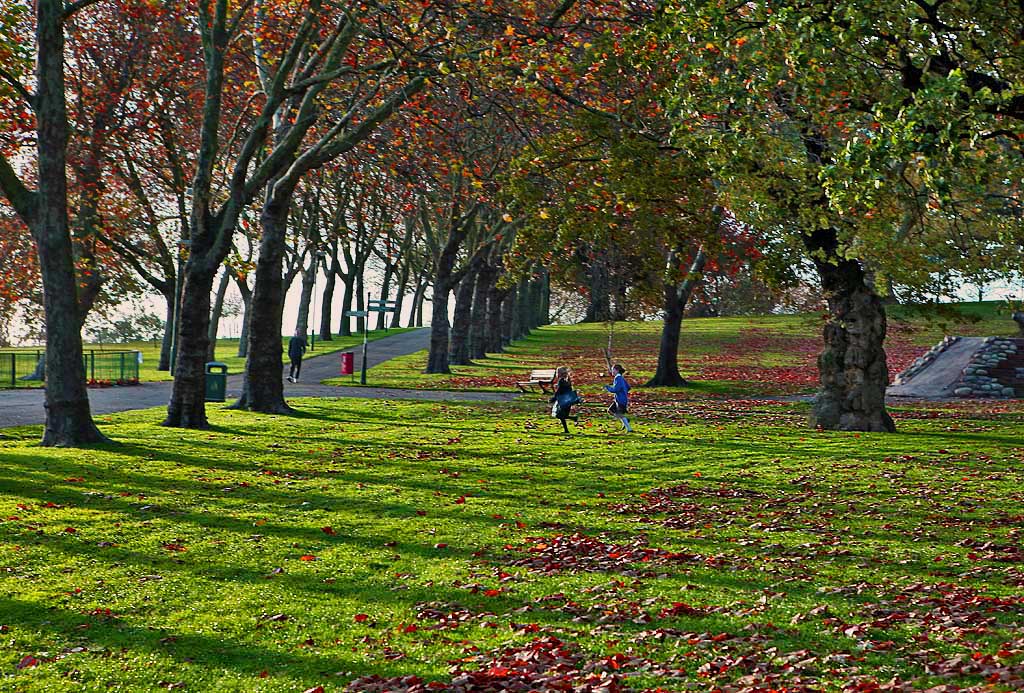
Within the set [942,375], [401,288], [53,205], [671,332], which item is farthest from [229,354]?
[53,205]

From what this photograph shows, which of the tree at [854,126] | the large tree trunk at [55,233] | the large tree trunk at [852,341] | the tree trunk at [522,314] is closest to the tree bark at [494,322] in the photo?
the tree trunk at [522,314]

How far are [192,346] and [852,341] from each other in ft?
48.6

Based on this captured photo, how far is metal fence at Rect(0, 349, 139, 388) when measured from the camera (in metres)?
37.2

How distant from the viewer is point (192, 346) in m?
22.9

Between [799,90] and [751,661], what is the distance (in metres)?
14.2

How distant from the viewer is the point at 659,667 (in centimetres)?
745

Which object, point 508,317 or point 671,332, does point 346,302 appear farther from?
point 671,332

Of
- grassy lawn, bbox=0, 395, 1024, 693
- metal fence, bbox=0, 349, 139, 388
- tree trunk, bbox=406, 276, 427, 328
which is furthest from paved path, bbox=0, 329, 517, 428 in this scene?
Answer: tree trunk, bbox=406, 276, 427, 328

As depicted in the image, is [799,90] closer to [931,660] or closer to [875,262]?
[875,262]

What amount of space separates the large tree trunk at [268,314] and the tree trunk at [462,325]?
22.3 metres

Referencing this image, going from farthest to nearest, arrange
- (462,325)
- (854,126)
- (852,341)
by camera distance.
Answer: (462,325) < (852,341) < (854,126)

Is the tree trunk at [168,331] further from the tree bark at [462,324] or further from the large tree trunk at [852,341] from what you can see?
the large tree trunk at [852,341]

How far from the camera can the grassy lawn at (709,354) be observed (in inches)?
1512

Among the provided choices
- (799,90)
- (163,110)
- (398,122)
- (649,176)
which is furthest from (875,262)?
(163,110)
